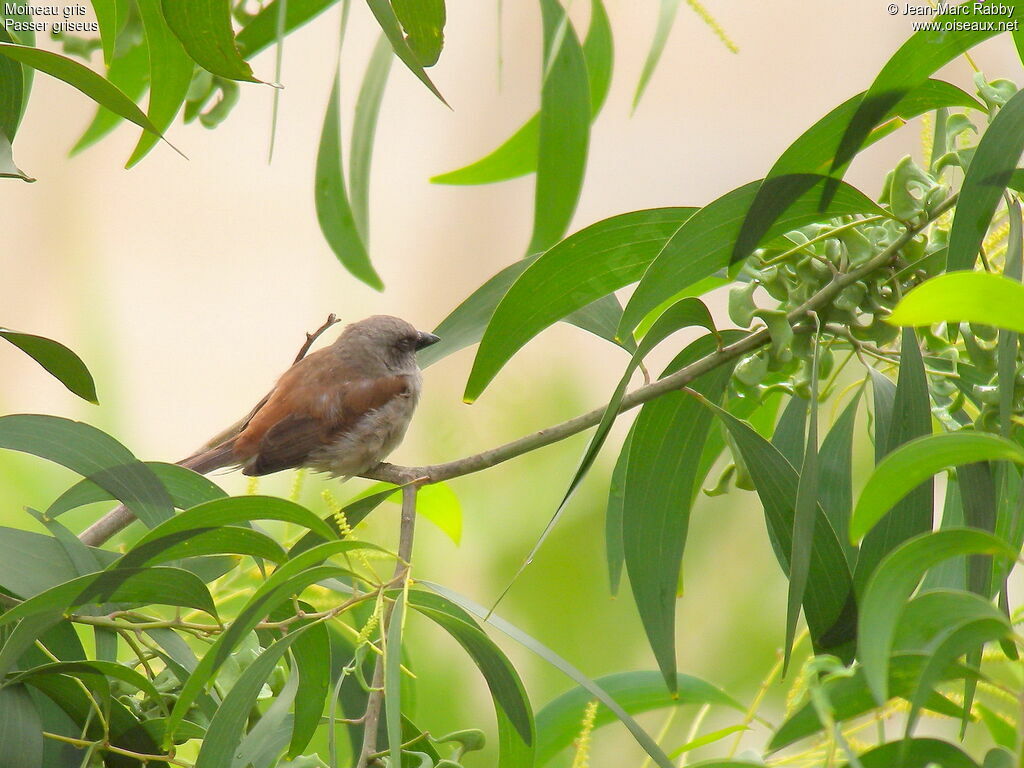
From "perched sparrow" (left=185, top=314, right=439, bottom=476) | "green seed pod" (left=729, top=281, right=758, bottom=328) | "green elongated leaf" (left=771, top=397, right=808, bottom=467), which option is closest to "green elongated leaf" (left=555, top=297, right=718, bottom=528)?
"green seed pod" (left=729, top=281, right=758, bottom=328)

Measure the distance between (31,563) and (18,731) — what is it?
123 mm

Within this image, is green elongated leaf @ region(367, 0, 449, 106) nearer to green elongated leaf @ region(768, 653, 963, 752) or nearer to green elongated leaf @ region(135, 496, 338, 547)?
green elongated leaf @ region(135, 496, 338, 547)

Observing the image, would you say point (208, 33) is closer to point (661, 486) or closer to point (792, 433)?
point (661, 486)

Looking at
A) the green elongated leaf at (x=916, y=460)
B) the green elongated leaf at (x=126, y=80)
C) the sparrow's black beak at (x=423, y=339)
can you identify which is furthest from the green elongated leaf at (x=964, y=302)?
the sparrow's black beak at (x=423, y=339)

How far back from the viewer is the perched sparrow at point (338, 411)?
144cm

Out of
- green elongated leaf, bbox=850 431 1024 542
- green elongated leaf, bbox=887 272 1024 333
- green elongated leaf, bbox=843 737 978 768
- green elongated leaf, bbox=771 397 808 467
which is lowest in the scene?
green elongated leaf, bbox=843 737 978 768

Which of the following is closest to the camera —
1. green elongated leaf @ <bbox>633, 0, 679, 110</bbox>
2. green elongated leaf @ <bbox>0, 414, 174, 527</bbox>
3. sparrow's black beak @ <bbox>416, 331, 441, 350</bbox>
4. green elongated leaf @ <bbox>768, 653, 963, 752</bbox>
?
green elongated leaf @ <bbox>768, 653, 963, 752</bbox>

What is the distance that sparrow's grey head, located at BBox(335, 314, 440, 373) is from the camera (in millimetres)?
1684

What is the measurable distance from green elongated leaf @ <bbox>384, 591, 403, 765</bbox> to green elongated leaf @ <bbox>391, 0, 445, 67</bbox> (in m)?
0.39

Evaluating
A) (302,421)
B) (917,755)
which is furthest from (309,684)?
(302,421)

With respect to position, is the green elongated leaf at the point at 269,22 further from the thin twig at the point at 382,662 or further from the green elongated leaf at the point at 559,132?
Result: the thin twig at the point at 382,662

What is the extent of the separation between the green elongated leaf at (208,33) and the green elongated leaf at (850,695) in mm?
537

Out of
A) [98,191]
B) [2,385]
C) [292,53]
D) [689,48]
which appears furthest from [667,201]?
[2,385]

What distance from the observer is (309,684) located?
707 millimetres
